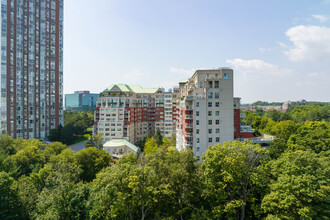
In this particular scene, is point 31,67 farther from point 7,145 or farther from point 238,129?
point 238,129

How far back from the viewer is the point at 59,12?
8244cm

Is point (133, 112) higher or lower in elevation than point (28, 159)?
higher

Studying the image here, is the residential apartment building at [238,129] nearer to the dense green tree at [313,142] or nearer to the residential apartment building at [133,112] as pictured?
the dense green tree at [313,142]

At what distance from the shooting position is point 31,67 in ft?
237

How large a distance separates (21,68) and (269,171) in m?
83.9

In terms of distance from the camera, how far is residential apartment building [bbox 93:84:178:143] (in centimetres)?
6575

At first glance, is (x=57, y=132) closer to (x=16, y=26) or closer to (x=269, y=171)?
(x=16, y=26)

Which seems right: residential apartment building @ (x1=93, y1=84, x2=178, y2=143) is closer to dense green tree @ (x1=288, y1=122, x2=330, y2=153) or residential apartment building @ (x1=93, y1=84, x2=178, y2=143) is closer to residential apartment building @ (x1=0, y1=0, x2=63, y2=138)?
residential apartment building @ (x1=0, y1=0, x2=63, y2=138)

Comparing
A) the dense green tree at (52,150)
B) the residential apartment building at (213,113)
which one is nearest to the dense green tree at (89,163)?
the dense green tree at (52,150)

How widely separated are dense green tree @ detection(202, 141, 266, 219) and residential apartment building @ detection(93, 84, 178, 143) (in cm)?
4549

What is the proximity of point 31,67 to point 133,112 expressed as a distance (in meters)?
43.6

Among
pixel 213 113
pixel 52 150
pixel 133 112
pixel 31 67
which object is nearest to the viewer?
pixel 213 113

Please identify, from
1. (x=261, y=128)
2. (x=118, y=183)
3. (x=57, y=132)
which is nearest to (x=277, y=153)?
(x=118, y=183)

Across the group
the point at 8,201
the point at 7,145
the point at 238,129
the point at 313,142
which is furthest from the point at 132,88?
the point at 313,142
